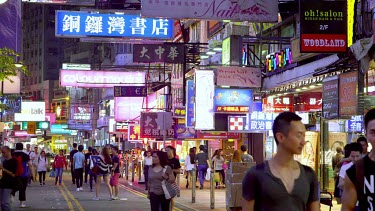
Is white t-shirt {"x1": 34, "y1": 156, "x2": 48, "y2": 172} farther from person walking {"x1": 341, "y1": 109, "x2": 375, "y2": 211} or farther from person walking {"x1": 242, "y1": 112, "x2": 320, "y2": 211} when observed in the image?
person walking {"x1": 341, "y1": 109, "x2": 375, "y2": 211}

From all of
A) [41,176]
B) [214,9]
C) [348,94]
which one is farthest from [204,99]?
[41,176]

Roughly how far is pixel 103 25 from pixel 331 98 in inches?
267

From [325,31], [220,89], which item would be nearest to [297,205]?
[325,31]

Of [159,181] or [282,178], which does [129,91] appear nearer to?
[159,181]

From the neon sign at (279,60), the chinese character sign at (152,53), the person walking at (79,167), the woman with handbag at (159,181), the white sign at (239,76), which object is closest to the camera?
the woman with handbag at (159,181)

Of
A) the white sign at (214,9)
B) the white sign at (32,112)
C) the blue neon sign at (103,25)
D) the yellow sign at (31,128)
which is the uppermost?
the blue neon sign at (103,25)

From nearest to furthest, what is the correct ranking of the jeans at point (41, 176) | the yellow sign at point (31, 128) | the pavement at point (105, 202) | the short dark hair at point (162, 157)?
1. the short dark hair at point (162, 157)
2. the pavement at point (105, 202)
3. the jeans at point (41, 176)
4. the yellow sign at point (31, 128)

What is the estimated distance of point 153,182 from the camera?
15.0m

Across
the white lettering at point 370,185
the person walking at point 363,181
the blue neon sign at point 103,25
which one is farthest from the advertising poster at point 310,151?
the white lettering at point 370,185

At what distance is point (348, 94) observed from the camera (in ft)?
61.4

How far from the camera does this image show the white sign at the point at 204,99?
29094 mm

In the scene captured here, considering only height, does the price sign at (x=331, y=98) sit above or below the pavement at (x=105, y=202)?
above

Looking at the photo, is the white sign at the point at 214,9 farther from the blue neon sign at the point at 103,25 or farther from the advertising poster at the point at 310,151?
the advertising poster at the point at 310,151

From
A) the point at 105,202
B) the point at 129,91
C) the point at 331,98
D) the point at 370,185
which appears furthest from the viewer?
the point at 129,91
